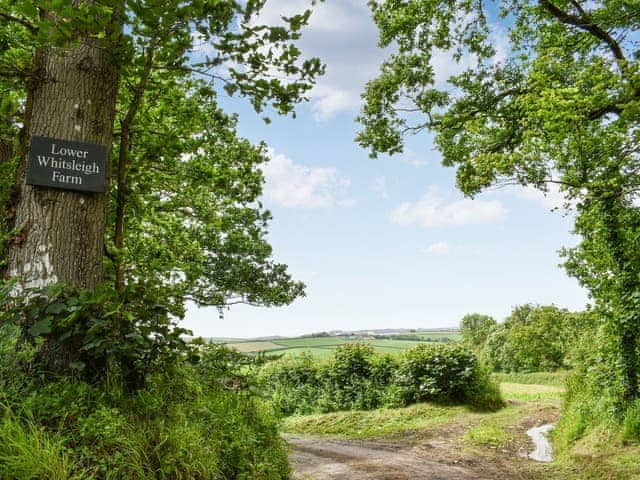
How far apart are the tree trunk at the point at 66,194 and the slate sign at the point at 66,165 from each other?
0.07 meters

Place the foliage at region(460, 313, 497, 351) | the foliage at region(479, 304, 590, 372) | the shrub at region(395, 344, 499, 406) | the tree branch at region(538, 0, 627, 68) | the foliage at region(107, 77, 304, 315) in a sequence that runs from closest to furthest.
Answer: the foliage at region(107, 77, 304, 315) < the tree branch at region(538, 0, 627, 68) < the shrub at region(395, 344, 499, 406) < the foliage at region(479, 304, 590, 372) < the foliage at region(460, 313, 497, 351)

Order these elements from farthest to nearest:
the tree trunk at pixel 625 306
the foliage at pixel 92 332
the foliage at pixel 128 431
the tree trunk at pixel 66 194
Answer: the tree trunk at pixel 625 306, the tree trunk at pixel 66 194, the foliage at pixel 92 332, the foliage at pixel 128 431

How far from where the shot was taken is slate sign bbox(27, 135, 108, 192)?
13.5 ft

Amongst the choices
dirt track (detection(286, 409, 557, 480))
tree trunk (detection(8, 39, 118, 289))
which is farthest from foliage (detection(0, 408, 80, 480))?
dirt track (detection(286, 409, 557, 480))

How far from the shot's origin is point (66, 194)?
4219mm

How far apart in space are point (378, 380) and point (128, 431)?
14.4m

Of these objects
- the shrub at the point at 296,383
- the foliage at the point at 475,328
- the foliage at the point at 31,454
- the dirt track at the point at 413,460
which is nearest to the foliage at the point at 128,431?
the foliage at the point at 31,454

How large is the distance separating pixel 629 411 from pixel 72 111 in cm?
852

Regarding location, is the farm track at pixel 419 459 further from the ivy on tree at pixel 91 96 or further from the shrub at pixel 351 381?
the shrub at pixel 351 381

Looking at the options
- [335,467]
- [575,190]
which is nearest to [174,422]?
[335,467]

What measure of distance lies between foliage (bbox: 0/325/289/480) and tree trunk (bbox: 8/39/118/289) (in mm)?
782

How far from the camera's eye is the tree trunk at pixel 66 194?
13.3 feet

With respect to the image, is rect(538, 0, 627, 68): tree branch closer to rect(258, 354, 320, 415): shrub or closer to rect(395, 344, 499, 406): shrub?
rect(395, 344, 499, 406): shrub

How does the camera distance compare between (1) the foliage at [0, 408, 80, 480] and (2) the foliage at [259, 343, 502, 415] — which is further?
(2) the foliage at [259, 343, 502, 415]
